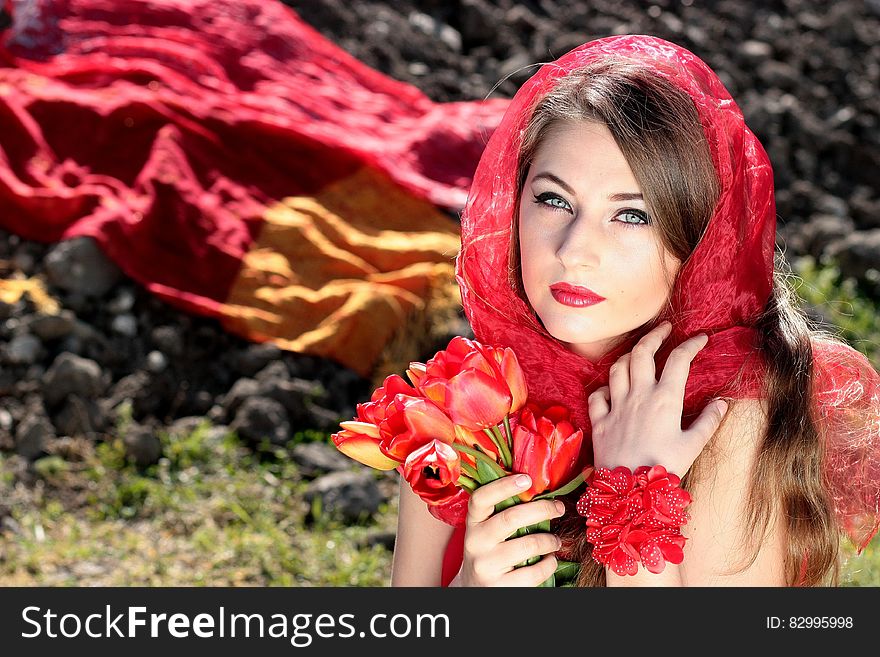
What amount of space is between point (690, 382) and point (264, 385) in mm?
2464

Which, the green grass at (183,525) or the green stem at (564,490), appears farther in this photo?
the green grass at (183,525)

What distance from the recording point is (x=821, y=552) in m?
1.75

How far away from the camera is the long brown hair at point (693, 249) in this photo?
1.61 metres

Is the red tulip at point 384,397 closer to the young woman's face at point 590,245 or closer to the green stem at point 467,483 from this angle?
the green stem at point 467,483

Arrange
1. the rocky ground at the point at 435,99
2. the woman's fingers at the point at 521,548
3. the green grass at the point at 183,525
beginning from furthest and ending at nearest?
1. the rocky ground at the point at 435,99
2. the green grass at the point at 183,525
3. the woman's fingers at the point at 521,548

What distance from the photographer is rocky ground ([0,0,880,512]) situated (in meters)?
3.81

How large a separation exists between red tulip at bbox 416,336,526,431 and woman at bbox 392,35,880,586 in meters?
0.10

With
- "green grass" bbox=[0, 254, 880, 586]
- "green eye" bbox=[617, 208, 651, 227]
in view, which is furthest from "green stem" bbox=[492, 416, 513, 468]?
"green grass" bbox=[0, 254, 880, 586]

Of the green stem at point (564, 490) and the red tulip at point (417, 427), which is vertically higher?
the red tulip at point (417, 427)

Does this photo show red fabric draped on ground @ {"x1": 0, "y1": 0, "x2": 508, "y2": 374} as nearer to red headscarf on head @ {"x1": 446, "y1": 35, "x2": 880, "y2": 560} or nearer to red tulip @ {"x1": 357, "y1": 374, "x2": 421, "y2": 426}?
red headscarf on head @ {"x1": 446, "y1": 35, "x2": 880, "y2": 560}

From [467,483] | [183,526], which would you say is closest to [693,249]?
[467,483]

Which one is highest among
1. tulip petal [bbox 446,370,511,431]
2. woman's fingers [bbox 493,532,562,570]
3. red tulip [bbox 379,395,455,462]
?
tulip petal [bbox 446,370,511,431]

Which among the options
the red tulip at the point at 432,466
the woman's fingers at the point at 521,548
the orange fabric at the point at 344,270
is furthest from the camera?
the orange fabric at the point at 344,270

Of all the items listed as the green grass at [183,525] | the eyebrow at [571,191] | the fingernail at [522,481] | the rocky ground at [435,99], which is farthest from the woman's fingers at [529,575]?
the green grass at [183,525]
